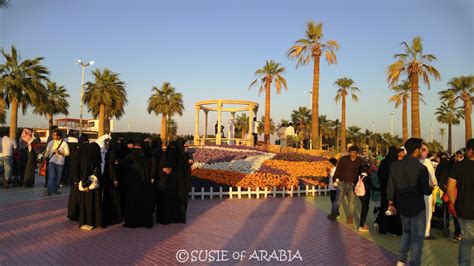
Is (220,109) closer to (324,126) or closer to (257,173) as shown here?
(257,173)

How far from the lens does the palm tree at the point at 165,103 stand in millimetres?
51634

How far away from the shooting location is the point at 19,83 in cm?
3059

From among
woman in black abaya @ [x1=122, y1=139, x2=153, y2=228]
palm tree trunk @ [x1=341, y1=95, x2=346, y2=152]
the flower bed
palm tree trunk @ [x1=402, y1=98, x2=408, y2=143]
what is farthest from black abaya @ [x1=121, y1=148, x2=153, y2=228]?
palm tree trunk @ [x1=341, y1=95, x2=346, y2=152]

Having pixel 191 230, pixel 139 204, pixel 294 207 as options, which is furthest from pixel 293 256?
pixel 294 207

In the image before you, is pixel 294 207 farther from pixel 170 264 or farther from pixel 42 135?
pixel 42 135

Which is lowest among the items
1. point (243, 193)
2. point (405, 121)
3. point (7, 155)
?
point (243, 193)

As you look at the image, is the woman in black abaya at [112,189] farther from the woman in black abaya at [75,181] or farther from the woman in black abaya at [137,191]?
the woman in black abaya at [75,181]

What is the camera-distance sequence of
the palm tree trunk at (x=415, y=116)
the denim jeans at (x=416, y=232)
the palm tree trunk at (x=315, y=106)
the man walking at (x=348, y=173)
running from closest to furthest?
the denim jeans at (x=416, y=232), the man walking at (x=348, y=173), the palm tree trunk at (x=415, y=116), the palm tree trunk at (x=315, y=106)

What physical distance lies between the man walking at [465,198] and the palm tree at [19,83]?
30938 millimetres

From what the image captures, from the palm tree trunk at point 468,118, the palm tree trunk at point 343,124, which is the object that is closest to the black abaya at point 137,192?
the palm tree trunk at point 468,118

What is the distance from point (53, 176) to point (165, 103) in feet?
133

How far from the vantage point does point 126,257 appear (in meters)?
5.89

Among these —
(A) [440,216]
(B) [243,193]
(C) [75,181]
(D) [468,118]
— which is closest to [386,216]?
(A) [440,216]

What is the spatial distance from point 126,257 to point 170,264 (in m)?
0.76
